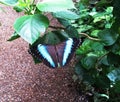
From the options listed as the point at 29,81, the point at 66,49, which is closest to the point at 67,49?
the point at 66,49

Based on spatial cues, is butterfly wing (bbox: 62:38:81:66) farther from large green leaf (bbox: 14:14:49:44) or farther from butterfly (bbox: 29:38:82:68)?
large green leaf (bbox: 14:14:49:44)

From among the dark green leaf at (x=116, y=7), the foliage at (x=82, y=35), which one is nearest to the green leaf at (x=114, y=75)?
the foliage at (x=82, y=35)

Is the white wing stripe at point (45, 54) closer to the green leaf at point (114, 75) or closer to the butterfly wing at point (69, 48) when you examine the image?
the butterfly wing at point (69, 48)

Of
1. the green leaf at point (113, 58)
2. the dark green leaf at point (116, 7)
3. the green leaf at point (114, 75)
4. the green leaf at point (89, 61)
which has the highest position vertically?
the dark green leaf at point (116, 7)

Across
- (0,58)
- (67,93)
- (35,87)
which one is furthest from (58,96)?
(0,58)

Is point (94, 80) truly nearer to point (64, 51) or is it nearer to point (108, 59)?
point (108, 59)

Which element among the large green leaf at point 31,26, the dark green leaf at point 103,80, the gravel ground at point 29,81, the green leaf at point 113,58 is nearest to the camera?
the large green leaf at point 31,26
